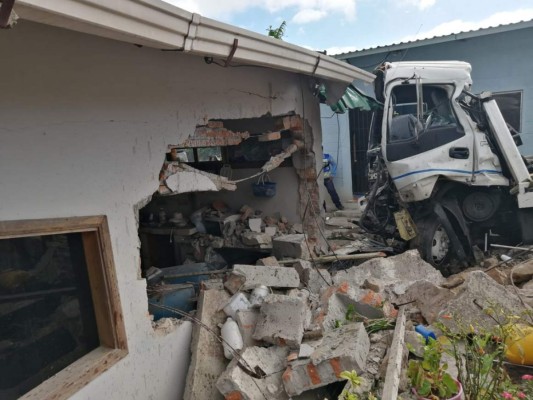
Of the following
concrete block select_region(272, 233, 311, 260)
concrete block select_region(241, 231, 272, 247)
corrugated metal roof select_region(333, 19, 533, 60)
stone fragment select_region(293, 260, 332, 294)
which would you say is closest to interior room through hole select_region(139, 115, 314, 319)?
concrete block select_region(241, 231, 272, 247)

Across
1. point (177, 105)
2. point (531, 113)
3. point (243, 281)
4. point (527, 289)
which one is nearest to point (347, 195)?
point (531, 113)

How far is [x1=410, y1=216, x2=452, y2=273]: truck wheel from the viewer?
5.70 metres

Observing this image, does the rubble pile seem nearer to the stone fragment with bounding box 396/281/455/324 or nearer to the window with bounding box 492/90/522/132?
the stone fragment with bounding box 396/281/455/324

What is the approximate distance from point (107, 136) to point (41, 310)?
1.15 metres

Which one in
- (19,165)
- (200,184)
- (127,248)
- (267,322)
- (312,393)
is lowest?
(312,393)

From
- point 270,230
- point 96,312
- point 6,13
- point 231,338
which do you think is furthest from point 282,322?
point 6,13

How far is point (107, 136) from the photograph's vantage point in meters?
2.54

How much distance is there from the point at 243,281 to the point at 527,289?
124 inches

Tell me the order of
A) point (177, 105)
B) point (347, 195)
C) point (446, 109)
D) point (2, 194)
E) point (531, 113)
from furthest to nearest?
point (347, 195) → point (531, 113) → point (446, 109) → point (177, 105) → point (2, 194)

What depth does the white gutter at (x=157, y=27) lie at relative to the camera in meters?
1.51

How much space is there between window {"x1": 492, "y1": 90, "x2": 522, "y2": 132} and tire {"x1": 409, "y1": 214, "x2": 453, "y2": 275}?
5264 mm

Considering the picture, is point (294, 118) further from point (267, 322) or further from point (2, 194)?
point (2, 194)

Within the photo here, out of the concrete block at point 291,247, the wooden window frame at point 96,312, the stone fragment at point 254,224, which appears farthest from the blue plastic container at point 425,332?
the stone fragment at point 254,224

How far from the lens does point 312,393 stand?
9.62ft
